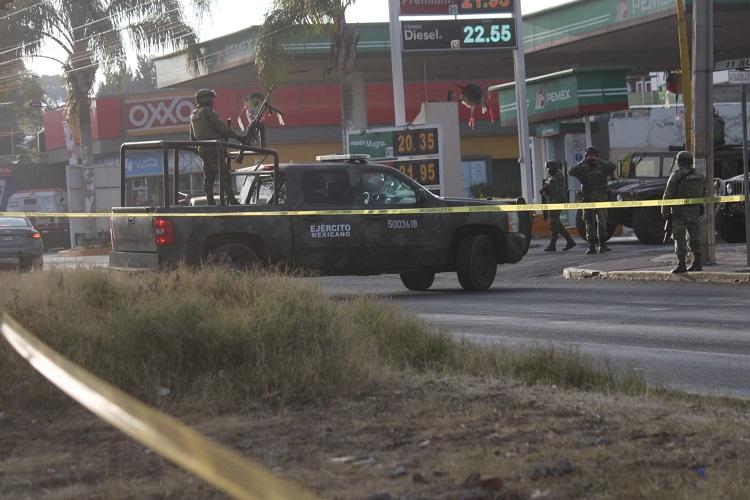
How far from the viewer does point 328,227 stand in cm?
Result: 1645

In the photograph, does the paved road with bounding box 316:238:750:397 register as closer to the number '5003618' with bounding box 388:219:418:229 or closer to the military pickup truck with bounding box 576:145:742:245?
the number '5003618' with bounding box 388:219:418:229

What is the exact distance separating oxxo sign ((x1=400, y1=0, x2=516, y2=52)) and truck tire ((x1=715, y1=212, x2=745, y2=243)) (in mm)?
8967

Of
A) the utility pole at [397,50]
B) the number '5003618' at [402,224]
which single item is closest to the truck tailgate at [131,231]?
the number '5003618' at [402,224]

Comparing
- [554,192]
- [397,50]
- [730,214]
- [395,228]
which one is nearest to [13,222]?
[397,50]

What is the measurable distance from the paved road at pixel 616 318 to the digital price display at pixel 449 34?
10.7 meters

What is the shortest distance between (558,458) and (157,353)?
2.97m

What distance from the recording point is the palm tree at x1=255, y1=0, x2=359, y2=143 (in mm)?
33688

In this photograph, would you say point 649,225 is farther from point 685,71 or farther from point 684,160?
point 684,160

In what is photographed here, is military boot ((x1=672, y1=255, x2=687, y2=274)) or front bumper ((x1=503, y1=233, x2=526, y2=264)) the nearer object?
front bumper ((x1=503, y1=233, x2=526, y2=264))

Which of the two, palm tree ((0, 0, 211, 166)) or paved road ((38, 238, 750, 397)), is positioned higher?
palm tree ((0, 0, 211, 166))

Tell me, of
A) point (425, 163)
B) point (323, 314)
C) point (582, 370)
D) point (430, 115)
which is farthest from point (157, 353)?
point (430, 115)

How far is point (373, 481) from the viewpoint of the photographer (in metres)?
5.27

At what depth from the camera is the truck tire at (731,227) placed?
78.3 feet

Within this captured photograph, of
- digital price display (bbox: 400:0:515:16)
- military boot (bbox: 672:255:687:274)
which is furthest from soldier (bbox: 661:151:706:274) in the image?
digital price display (bbox: 400:0:515:16)
